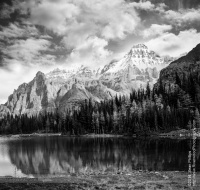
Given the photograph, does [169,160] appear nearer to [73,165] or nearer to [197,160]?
[197,160]

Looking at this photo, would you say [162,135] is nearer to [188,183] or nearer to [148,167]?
[148,167]

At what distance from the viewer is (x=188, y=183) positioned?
1516 inches

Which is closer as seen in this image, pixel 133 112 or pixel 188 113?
pixel 188 113

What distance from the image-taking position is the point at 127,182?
41.3 meters

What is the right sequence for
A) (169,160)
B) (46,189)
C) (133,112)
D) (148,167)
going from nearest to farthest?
(46,189) → (148,167) → (169,160) → (133,112)

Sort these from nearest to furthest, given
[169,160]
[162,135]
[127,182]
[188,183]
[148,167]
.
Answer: [188,183] → [127,182] → [148,167] → [169,160] → [162,135]

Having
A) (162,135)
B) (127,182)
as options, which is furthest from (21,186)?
(162,135)

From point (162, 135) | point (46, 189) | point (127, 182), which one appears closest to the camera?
point (46, 189)

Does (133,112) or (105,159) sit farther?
(133,112)

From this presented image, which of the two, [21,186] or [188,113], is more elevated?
[188,113]

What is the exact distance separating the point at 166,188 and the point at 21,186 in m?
19.3

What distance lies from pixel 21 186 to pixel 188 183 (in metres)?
23.0

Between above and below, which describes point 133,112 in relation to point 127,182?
above

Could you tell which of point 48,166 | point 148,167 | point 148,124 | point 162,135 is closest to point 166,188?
point 148,167
